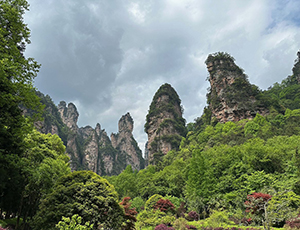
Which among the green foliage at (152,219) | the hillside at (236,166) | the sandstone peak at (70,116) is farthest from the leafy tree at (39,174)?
the sandstone peak at (70,116)

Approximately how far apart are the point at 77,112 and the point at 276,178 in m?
105

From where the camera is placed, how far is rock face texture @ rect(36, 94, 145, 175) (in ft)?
291

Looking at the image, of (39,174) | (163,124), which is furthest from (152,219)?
(163,124)

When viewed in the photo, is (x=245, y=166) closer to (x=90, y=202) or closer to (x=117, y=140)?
(x=90, y=202)

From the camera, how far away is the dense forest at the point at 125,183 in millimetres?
8977

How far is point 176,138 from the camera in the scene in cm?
6812

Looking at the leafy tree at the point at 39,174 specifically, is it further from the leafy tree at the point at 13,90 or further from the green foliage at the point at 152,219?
the green foliage at the point at 152,219

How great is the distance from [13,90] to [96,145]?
9205 cm

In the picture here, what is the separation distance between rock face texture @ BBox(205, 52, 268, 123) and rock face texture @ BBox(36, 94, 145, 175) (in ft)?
199

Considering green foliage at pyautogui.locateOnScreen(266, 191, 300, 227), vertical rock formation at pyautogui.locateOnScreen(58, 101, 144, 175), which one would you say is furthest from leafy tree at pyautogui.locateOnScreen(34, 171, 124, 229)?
vertical rock formation at pyautogui.locateOnScreen(58, 101, 144, 175)

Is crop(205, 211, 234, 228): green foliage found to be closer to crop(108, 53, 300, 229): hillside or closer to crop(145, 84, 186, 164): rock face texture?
crop(108, 53, 300, 229): hillside

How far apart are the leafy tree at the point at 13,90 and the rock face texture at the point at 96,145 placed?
7405 cm

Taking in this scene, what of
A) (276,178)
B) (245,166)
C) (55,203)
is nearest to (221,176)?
(245,166)

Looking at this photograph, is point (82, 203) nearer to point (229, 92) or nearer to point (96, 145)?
point (229, 92)
